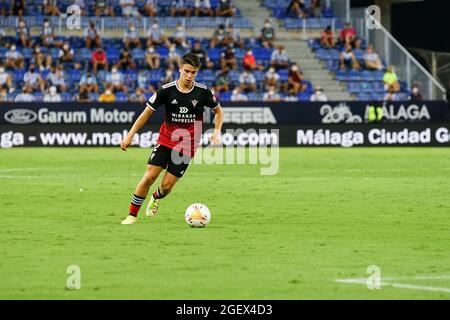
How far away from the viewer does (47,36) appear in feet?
145

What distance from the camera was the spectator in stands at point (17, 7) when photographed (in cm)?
4534

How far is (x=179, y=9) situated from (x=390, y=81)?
31.3 ft

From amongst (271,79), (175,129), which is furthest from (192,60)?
(271,79)

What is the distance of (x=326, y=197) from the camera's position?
21.3 metres

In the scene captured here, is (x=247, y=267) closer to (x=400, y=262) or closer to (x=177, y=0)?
(x=400, y=262)

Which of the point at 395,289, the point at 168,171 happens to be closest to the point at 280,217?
the point at 168,171

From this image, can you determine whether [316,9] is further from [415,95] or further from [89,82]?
[89,82]

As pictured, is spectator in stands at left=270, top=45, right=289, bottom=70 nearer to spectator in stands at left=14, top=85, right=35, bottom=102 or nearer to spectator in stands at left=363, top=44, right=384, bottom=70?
spectator in stands at left=363, top=44, right=384, bottom=70

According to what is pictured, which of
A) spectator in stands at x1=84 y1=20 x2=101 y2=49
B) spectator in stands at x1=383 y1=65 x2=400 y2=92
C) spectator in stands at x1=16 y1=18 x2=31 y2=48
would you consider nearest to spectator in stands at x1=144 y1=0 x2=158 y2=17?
spectator in stands at x1=84 y1=20 x2=101 y2=49

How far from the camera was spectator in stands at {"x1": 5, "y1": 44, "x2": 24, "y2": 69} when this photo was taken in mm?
42562

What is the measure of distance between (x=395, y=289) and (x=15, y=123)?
1207 inches

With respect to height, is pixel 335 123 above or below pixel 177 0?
below

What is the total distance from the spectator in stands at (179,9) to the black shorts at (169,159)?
30966 millimetres

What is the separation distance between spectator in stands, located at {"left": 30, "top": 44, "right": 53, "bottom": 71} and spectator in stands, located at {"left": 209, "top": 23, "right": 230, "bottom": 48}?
660 cm
